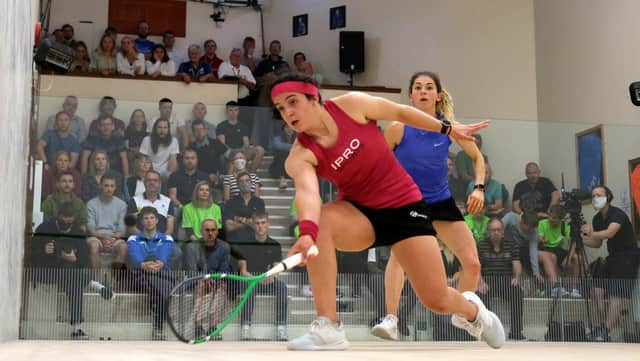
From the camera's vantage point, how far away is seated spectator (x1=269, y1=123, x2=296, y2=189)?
6.46m

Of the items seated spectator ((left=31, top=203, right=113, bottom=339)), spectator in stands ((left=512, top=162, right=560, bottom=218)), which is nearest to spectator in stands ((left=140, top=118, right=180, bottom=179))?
seated spectator ((left=31, top=203, right=113, bottom=339))

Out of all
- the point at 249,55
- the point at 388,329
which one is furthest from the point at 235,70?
the point at 388,329

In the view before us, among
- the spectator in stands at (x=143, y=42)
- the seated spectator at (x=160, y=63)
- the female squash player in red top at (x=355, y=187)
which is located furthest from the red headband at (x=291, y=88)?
the spectator in stands at (x=143, y=42)

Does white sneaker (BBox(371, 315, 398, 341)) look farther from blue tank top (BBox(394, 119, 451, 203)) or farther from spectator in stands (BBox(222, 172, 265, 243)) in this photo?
spectator in stands (BBox(222, 172, 265, 243))

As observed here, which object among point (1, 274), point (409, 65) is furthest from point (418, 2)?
point (1, 274)

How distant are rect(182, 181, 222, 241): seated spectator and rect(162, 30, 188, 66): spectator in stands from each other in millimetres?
5834

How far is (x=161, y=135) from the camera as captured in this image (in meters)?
6.44

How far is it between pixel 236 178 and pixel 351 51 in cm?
595

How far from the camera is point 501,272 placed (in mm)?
6645

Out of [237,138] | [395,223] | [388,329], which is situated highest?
[237,138]

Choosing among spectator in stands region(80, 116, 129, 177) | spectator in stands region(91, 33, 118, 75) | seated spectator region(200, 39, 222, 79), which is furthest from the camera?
seated spectator region(200, 39, 222, 79)

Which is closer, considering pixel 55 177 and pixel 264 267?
pixel 55 177

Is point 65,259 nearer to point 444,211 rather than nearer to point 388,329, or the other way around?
point 388,329

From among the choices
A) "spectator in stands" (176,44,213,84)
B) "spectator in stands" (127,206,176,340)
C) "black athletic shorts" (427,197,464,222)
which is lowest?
"spectator in stands" (127,206,176,340)
